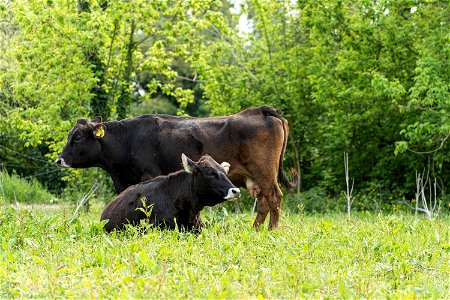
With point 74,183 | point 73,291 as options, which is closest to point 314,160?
point 74,183

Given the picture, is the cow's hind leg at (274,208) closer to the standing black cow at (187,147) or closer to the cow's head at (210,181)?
the standing black cow at (187,147)

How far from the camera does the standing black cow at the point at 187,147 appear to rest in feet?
43.4

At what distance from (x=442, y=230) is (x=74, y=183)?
39.7 ft

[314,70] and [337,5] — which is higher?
[337,5]

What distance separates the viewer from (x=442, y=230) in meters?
11.5

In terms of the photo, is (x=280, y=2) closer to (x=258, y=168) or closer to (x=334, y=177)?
(x=334, y=177)

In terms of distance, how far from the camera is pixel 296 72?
2289 centimetres

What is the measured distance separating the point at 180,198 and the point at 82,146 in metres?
3.12

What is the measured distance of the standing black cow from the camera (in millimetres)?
13227

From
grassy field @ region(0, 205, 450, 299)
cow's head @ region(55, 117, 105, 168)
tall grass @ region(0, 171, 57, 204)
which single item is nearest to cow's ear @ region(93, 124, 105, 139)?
cow's head @ region(55, 117, 105, 168)

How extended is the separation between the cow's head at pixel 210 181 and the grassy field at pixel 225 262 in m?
0.38

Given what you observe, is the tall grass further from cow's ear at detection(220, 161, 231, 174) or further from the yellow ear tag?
cow's ear at detection(220, 161, 231, 174)

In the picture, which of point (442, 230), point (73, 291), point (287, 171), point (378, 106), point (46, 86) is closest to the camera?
point (73, 291)

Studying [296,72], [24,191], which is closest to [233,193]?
[296,72]
